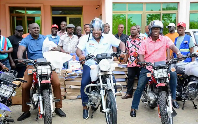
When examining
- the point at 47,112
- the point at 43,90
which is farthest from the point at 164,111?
the point at 43,90

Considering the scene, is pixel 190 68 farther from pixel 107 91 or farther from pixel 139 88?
pixel 107 91

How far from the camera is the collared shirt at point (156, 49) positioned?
442 centimetres

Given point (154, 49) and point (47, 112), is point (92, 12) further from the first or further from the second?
point (47, 112)

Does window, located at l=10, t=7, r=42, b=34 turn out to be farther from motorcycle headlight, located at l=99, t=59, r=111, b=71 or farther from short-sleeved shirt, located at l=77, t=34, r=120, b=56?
motorcycle headlight, located at l=99, t=59, r=111, b=71

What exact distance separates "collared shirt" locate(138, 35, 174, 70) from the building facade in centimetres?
667

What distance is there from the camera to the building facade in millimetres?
11281

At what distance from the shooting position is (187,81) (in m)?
5.19

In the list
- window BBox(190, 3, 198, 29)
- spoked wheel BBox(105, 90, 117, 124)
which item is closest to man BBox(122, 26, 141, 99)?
spoked wheel BBox(105, 90, 117, 124)

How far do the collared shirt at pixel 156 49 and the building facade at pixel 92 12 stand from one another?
667cm

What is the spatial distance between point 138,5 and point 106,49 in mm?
7598

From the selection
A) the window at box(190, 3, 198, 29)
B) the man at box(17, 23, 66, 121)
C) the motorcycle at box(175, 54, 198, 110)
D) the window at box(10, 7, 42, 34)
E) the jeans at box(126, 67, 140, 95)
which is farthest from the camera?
the window at box(10, 7, 42, 34)

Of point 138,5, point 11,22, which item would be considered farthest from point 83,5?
point 11,22

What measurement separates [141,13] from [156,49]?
7552 millimetres

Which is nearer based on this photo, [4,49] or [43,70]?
[43,70]
